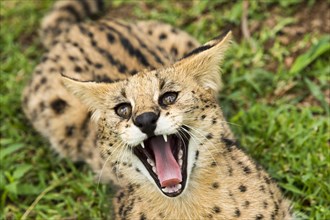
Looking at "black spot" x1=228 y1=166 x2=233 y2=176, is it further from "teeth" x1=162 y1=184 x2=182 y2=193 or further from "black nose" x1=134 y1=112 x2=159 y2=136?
"black nose" x1=134 y1=112 x2=159 y2=136

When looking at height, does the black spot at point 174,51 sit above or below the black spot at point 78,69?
above

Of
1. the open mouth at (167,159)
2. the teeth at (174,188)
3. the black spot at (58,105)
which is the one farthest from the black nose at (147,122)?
the black spot at (58,105)

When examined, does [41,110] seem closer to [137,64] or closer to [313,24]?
[137,64]

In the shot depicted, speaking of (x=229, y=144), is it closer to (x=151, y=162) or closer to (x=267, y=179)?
(x=267, y=179)

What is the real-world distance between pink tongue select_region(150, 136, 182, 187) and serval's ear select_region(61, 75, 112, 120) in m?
0.55

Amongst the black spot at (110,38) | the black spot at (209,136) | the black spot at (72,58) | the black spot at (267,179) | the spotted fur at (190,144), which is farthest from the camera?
the black spot at (72,58)

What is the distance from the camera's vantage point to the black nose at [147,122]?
3.53m

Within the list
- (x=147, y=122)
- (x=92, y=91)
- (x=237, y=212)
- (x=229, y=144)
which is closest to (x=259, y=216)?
(x=237, y=212)

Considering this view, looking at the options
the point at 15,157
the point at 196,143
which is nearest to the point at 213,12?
the point at 15,157

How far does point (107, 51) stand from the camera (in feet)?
18.3

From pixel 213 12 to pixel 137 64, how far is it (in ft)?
6.11

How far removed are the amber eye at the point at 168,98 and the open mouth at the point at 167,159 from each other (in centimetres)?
20

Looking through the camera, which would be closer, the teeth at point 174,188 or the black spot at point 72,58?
the teeth at point 174,188

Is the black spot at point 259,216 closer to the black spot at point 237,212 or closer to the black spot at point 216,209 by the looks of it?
the black spot at point 237,212
